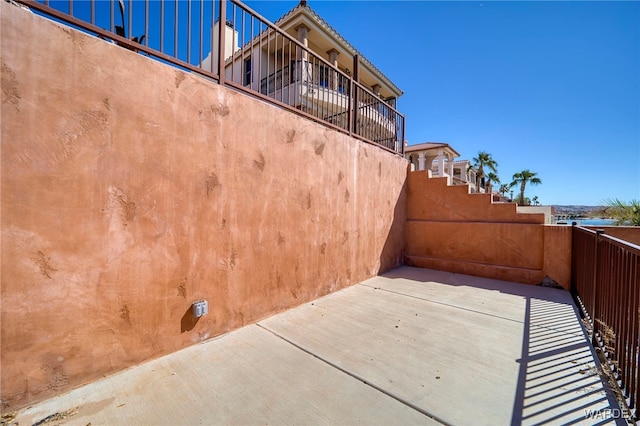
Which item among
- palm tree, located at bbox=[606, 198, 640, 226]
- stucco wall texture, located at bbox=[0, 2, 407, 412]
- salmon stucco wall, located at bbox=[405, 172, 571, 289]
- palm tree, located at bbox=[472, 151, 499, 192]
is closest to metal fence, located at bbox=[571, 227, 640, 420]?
salmon stucco wall, located at bbox=[405, 172, 571, 289]

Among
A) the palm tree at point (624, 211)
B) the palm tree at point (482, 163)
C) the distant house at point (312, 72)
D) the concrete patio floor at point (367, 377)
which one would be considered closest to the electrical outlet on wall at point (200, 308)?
the concrete patio floor at point (367, 377)

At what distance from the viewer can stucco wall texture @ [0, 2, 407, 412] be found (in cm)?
159

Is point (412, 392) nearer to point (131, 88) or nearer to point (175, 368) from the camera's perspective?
point (175, 368)

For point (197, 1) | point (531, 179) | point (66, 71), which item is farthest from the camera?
point (531, 179)

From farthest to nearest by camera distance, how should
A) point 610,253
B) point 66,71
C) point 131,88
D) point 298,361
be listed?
point 610,253 → point 298,361 → point 131,88 → point 66,71

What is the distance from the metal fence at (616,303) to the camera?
1.67 meters

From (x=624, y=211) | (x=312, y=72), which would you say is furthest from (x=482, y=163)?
(x=312, y=72)

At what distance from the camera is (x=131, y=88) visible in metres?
2.03

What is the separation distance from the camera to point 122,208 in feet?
6.56

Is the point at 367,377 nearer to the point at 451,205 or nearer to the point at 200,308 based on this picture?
the point at 200,308

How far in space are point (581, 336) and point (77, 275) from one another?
4771mm

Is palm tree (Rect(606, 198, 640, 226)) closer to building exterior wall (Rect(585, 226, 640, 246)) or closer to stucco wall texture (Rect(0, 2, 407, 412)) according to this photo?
building exterior wall (Rect(585, 226, 640, 246))

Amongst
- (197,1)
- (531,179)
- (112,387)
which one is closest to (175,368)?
(112,387)

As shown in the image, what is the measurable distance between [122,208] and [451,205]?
6.03m
